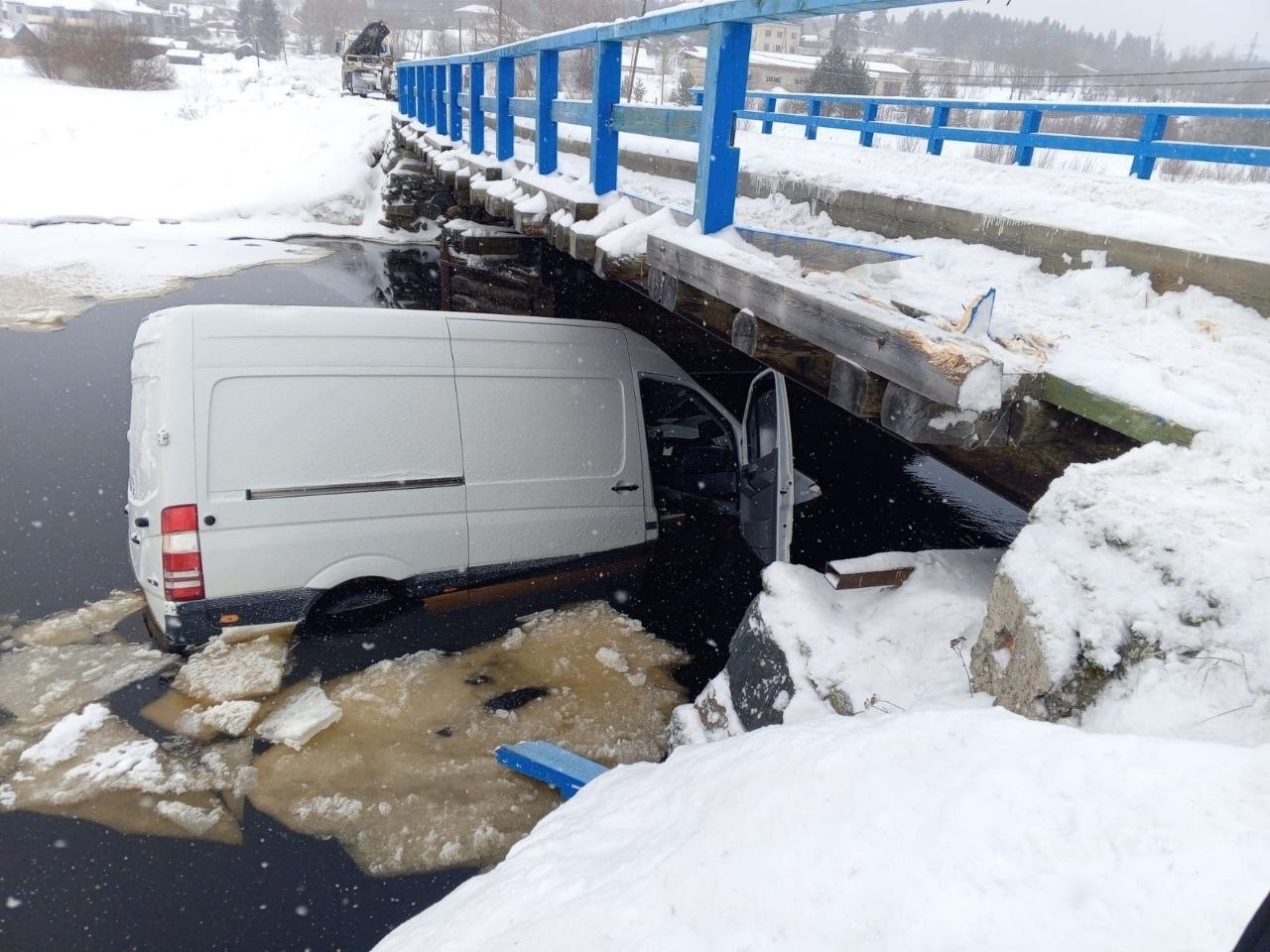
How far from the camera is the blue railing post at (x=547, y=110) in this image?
6.16 meters

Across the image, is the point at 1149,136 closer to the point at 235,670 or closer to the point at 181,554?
the point at 181,554

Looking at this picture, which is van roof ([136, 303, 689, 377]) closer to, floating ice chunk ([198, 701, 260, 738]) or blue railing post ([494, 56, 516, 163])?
floating ice chunk ([198, 701, 260, 738])

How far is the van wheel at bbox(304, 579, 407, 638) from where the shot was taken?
503cm

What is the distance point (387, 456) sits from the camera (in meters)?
5.03

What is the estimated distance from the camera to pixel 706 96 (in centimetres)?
402

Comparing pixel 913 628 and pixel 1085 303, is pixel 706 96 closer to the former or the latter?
pixel 1085 303

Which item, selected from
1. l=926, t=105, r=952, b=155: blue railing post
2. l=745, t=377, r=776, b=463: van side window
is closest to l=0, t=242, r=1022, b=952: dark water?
l=745, t=377, r=776, b=463: van side window

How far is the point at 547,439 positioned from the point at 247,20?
11930 cm

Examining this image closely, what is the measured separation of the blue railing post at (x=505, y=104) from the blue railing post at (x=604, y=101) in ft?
7.65

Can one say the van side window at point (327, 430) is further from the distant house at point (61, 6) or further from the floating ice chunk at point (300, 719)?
the distant house at point (61, 6)

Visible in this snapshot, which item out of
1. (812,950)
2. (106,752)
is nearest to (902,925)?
(812,950)

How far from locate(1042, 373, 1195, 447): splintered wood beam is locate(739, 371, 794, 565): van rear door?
252cm

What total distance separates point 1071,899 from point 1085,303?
285cm

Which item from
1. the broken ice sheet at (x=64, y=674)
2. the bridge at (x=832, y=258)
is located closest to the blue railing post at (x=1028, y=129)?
the bridge at (x=832, y=258)
